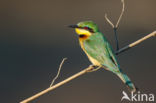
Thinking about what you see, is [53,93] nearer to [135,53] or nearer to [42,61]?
[42,61]

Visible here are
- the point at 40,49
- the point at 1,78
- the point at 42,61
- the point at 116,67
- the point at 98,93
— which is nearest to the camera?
the point at 116,67

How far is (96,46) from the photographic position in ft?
11.0

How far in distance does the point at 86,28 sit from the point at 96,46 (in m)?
0.13

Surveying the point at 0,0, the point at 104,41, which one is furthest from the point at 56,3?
the point at 104,41

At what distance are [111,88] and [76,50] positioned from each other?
97 cm

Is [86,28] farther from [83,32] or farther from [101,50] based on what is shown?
[101,50]

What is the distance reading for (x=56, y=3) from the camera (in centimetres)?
740

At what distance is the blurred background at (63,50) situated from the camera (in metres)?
5.17

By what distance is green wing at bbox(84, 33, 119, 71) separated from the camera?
3.18 meters

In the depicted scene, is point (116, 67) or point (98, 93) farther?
point (98, 93)

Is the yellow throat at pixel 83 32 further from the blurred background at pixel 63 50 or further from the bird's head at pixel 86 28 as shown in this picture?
the blurred background at pixel 63 50

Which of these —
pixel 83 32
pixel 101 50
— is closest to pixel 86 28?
pixel 83 32

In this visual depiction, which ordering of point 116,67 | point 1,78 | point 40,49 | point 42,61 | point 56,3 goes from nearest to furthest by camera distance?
point 116,67
point 1,78
point 42,61
point 40,49
point 56,3

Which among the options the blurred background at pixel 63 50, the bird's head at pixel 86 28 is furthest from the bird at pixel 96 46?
the blurred background at pixel 63 50
